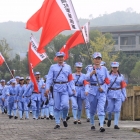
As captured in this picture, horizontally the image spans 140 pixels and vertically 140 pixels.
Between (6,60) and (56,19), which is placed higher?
(6,60)

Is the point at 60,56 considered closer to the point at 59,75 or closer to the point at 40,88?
the point at 59,75

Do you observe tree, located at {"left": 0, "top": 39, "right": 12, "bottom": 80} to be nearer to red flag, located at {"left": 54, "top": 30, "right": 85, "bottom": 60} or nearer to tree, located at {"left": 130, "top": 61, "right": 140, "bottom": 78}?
tree, located at {"left": 130, "top": 61, "right": 140, "bottom": 78}

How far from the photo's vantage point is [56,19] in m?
15.1

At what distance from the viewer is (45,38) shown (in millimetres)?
15000

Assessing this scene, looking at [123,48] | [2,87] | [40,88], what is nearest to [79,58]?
[123,48]

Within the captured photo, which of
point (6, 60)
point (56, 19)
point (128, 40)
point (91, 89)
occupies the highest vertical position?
point (128, 40)

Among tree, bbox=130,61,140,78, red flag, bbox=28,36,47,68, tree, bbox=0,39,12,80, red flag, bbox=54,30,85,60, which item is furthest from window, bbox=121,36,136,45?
red flag, bbox=54,30,85,60

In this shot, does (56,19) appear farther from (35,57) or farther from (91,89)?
(35,57)

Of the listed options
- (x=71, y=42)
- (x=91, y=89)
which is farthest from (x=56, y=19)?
(x=71, y=42)

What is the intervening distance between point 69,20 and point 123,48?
8752 centimetres

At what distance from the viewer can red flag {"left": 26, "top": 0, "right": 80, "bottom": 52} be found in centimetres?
1460

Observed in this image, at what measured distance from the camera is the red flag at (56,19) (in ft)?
47.9

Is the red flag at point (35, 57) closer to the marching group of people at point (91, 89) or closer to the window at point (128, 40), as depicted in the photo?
the marching group of people at point (91, 89)

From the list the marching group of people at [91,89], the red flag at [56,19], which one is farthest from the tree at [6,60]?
the red flag at [56,19]
